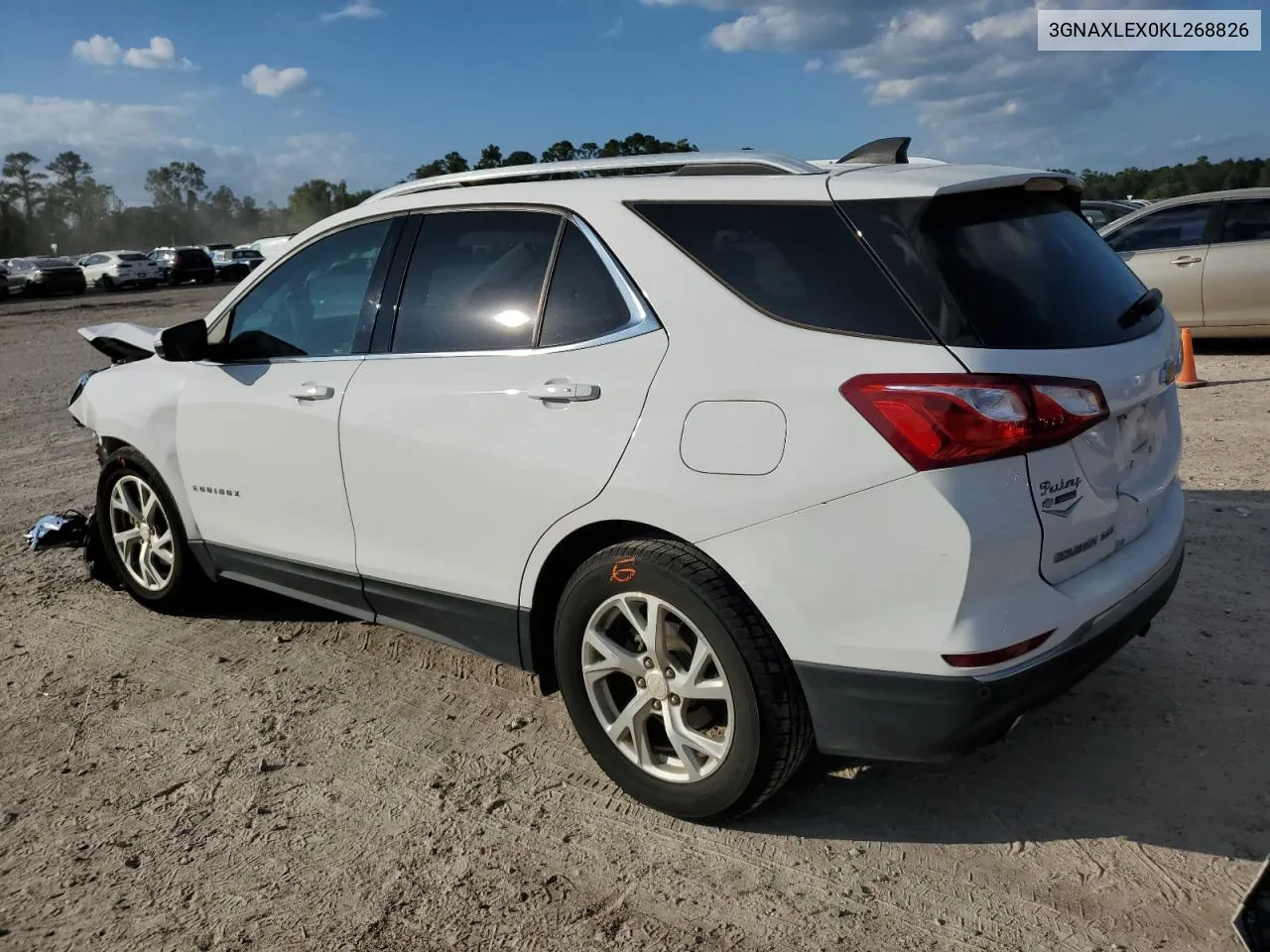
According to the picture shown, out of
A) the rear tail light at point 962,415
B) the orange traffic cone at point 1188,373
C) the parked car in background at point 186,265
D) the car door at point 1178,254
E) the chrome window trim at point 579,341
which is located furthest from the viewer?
the parked car in background at point 186,265

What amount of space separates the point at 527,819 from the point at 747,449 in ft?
4.49

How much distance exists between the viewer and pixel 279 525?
166 inches

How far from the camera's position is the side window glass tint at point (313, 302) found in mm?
4047

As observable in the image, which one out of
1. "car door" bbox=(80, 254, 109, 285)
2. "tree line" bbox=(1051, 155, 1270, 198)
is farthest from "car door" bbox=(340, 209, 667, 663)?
"car door" bbox=(80, 254, 109, 285)

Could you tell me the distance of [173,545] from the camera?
16.0 feet

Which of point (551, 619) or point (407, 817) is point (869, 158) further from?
point (407, 817)

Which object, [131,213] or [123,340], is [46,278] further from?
[131,213]

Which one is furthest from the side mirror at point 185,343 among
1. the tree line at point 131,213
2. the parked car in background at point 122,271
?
the tree line at point 131,213

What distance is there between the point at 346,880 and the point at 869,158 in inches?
109

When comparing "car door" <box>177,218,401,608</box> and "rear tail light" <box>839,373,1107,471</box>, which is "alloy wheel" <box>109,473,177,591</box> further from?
"rear tail light" <box>839,373,1107,471</box>

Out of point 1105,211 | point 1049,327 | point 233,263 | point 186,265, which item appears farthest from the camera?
point 233,263

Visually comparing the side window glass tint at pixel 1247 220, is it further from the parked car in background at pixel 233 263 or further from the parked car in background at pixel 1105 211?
the parked car in background at pixel 233 263

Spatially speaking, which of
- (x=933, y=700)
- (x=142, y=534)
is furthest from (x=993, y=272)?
(x=142, y=534)

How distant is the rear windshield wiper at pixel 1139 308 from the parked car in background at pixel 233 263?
150 ft
